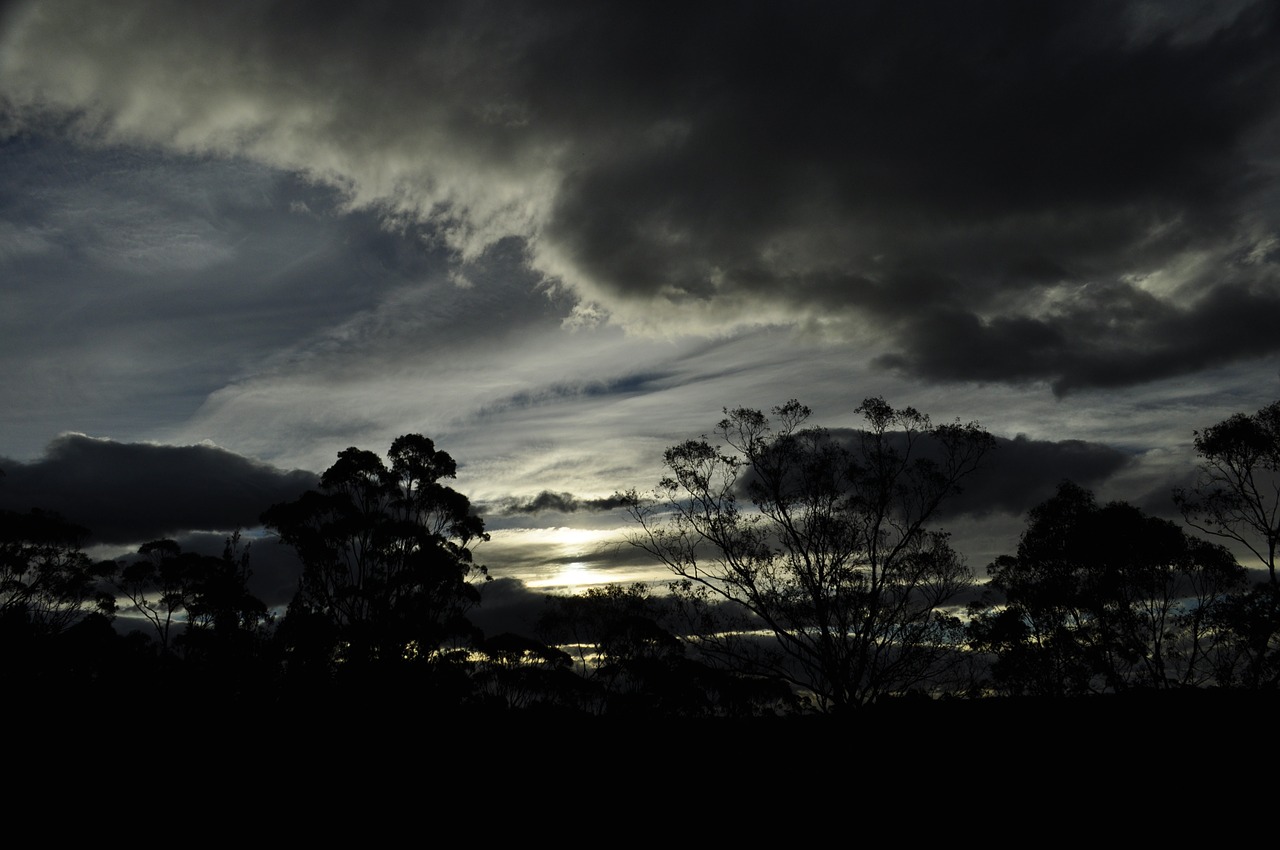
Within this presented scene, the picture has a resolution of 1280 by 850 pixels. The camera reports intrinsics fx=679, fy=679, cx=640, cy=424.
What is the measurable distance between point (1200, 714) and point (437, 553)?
35.3 metres

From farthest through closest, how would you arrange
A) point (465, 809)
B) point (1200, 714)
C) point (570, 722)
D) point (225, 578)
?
point (225, 578), point (570, 722), point (1200, 714), point (465, 809)

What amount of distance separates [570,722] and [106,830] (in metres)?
21.8

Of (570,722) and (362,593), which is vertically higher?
(362,593)

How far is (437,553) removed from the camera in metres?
36.6

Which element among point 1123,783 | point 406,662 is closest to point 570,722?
point 406,662

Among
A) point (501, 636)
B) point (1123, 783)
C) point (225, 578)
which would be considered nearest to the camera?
point (1123, 783)

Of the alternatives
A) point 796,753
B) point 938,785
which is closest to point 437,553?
point 796,753

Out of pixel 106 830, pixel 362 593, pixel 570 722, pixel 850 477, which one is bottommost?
pixel 570 722

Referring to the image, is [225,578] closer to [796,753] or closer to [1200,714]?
[796,753]

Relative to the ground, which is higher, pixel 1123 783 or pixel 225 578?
pixel 225 578

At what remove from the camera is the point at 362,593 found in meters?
35.4

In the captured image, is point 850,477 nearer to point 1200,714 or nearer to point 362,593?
point 1200,714

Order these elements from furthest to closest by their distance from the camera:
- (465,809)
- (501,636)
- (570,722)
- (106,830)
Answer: (501,636) → (570,722) → (465,809) → (106,830)

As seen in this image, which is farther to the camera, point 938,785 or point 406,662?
point 406,662
